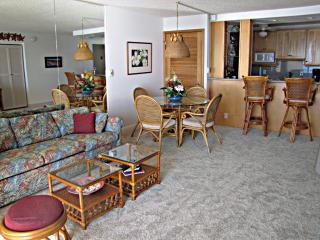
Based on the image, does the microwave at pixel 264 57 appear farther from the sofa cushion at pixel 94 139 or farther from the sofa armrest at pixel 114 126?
the sofa cushion at pixel 94 139

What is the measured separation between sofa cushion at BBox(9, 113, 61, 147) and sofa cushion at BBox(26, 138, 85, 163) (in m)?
0.11

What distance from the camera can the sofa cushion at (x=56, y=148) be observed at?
10.8 ft

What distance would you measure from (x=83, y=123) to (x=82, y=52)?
1.21 m

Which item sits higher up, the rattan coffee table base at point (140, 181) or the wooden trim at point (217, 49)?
the wooden trim at point (217, 49)

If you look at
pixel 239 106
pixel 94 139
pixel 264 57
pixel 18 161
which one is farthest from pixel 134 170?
pixel 264 57

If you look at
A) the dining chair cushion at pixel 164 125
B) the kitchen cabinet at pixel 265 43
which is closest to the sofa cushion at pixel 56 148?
the dining chair cushion at pixel 164 125

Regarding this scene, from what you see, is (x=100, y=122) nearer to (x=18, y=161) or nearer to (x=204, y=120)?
(x=18, y=161)

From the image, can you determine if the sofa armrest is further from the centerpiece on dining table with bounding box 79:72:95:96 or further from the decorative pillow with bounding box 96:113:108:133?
the centerpiece on dining table with bounding box 79:72:95:96

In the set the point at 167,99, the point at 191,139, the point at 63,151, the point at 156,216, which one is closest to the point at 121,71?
the point at 167,99

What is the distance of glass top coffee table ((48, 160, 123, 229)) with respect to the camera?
258cm

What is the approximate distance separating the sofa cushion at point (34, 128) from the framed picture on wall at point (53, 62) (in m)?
0.75

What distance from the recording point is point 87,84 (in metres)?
4.82

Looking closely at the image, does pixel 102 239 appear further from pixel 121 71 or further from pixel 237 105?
pixel 237 105

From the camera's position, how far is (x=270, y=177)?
365cm
